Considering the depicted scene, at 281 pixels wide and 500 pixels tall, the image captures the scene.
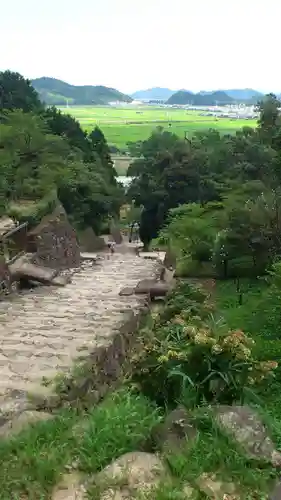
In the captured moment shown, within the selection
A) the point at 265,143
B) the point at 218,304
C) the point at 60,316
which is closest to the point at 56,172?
the point at 265,143

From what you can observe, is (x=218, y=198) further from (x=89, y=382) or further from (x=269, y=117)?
(x=89, y=382)

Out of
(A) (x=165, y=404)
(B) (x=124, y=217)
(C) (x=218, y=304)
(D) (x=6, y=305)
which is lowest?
(B) (x=124, y=217)

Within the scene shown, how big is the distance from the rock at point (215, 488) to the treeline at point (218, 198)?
421 inches

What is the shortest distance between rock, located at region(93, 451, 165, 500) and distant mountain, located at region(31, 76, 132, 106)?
118 meters

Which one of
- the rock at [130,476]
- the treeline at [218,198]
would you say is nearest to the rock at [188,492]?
the rock at [130,476]

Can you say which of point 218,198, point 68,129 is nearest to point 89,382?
point 218,198

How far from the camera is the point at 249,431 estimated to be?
4457mm

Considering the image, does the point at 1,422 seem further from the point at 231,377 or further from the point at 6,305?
the point at 6,305

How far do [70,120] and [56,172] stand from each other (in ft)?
45.7

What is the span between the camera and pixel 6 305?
10.5 m

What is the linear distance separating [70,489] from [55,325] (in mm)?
4725

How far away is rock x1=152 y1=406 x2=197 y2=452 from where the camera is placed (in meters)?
4.40

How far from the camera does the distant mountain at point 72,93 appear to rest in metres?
125

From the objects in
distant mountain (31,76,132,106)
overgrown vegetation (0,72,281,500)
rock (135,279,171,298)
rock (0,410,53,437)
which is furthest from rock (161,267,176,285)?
distant mountain (31,76,132,106)
